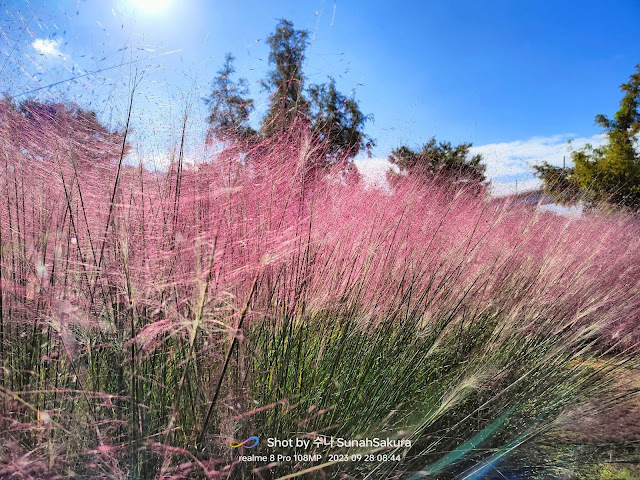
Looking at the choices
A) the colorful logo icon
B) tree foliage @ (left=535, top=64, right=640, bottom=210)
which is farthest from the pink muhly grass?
tree foliage @ (left=535, top=64, right=640, bottom=210)

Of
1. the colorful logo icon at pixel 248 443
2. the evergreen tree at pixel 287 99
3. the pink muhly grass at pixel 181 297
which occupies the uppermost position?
the evergreen tree at pixel 287 99

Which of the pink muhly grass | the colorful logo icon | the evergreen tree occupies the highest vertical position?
the evergreen tree

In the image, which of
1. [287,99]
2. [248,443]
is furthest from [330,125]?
[248,443]

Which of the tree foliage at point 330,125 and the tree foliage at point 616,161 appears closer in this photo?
the tree foliage at point 330,125

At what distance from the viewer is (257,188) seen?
1.69 metres

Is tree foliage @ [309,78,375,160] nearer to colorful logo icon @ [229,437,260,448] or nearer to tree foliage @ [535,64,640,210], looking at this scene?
colorful logo icon @ [229,437,260,448]

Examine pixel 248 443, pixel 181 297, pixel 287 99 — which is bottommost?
pixel 248 443

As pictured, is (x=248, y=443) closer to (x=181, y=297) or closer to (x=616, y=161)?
(x=181, y=297)

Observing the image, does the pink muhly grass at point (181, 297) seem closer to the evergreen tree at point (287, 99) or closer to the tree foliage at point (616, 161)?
the evergreen tree at point (287, 99)

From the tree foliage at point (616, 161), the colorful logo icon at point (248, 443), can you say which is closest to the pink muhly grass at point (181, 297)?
the colorful logo icon at point (248, 443)

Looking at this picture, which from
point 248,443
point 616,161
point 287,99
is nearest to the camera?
point 248,443

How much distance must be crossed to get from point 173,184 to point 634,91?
15.9 m

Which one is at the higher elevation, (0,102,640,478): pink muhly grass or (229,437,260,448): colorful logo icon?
(0,102,640,478): pink muhly grass

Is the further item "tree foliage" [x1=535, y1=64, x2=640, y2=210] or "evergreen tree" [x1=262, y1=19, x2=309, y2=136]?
"tree foliage" [x1=535, y1=64, x2=640, y2=210]
